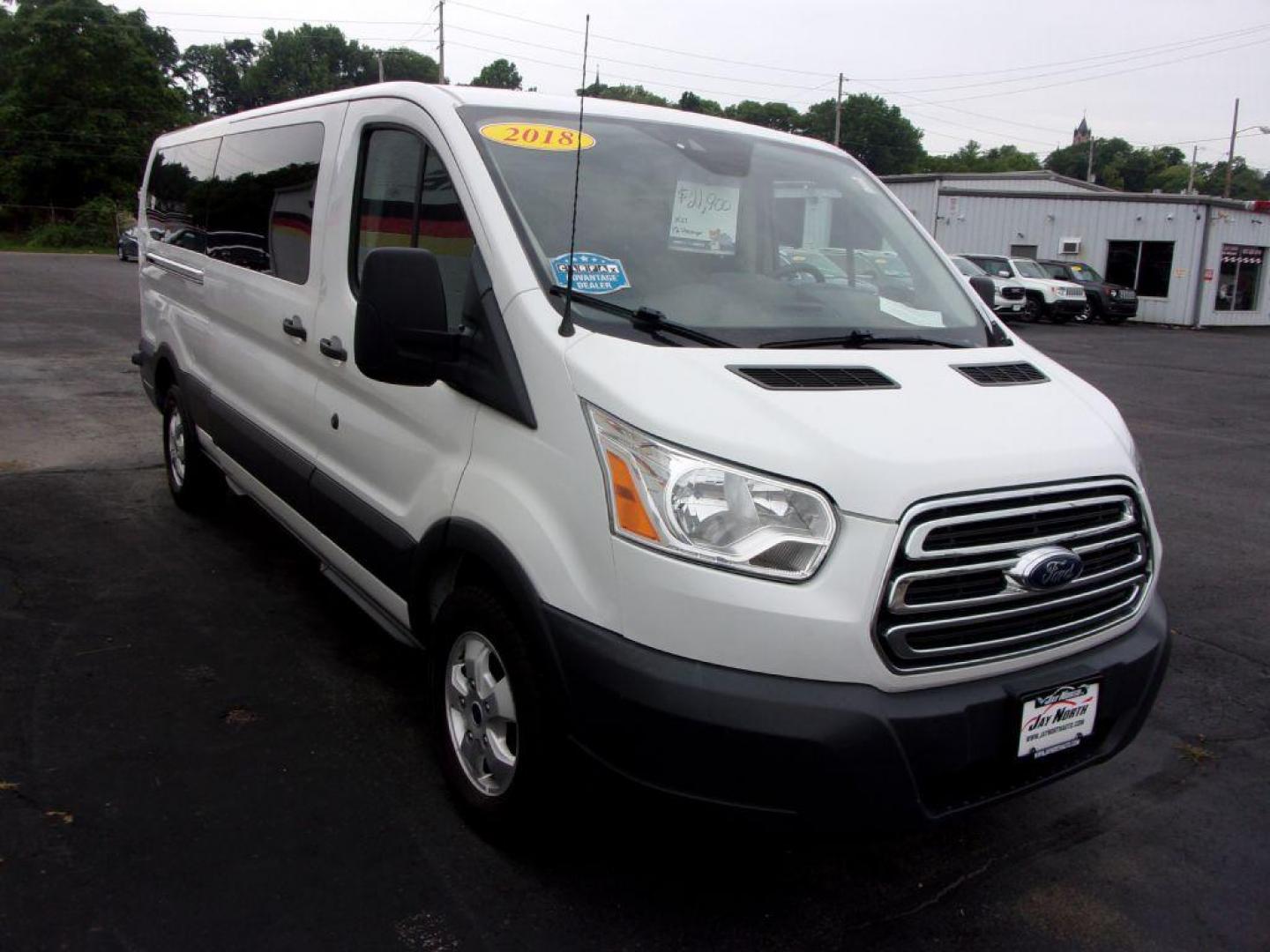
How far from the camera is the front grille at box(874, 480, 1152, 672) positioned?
233 centimetres

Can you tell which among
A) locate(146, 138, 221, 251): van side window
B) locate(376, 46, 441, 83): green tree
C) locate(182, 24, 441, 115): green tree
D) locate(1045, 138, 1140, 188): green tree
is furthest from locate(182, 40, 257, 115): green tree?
locate(146, 138, 221, 251): van side window

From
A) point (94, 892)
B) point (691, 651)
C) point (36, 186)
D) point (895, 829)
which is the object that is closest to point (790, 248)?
point (691, 651)

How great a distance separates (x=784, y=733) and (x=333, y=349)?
2.27 meters

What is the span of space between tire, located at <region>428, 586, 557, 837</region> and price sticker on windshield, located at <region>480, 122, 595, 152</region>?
136 cm

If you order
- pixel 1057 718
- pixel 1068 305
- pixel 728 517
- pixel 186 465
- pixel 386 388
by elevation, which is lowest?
pixel 186 465

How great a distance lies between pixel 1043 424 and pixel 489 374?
4.78 ft

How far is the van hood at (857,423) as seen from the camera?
2.34m

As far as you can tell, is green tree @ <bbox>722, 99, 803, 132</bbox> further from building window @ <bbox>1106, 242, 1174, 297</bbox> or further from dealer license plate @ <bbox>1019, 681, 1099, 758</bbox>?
dealer license plate @ <bbox>1019, 681, 1099, 758</bbox>

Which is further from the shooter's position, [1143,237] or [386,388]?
[1143,237]

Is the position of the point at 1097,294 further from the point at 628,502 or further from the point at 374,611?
the point at 628,502

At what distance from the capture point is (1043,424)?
2709 millimetres

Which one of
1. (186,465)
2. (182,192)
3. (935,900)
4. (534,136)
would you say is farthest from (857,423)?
(182,192)

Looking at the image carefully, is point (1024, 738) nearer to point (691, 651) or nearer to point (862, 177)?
point (691, 651)

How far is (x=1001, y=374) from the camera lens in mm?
3023
